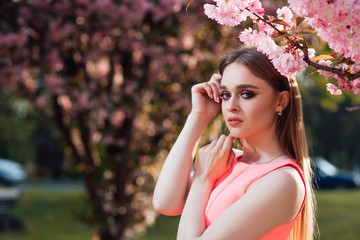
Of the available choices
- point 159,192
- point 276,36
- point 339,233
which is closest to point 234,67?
point 276,36

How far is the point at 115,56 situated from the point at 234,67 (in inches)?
141

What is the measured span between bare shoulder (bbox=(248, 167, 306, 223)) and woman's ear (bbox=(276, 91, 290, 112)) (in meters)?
0.24

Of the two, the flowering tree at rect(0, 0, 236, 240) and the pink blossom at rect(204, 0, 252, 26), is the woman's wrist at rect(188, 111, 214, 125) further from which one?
the flowering tree at rect(0, 0, 236, 240)

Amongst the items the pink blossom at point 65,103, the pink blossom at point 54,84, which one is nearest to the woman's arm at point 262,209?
the pink blossom at point 54,84

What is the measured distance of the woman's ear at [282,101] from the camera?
5.59 feet

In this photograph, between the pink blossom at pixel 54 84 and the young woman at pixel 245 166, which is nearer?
the young woman at pixel 245 166

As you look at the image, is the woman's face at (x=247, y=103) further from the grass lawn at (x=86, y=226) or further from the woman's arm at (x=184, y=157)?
the grass lawn at (x=86, y=226)

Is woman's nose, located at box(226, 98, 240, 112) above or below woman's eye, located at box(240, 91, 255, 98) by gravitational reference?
below

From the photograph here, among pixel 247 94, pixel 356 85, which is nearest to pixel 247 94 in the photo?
pixel 247 94

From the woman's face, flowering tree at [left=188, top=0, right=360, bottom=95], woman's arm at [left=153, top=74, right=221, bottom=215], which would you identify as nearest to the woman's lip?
the woman's face

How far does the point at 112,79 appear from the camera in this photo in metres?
5.25

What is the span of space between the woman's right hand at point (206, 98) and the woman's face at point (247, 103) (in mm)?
98

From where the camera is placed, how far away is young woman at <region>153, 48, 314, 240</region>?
152 centimetres

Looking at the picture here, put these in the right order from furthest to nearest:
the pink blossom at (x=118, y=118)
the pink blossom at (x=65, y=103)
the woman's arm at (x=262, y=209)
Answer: the pink blossom at (x=65, y=103)
the pink blossom at (x=118, y=118)
the woman's arm at (x=262, y=209)
